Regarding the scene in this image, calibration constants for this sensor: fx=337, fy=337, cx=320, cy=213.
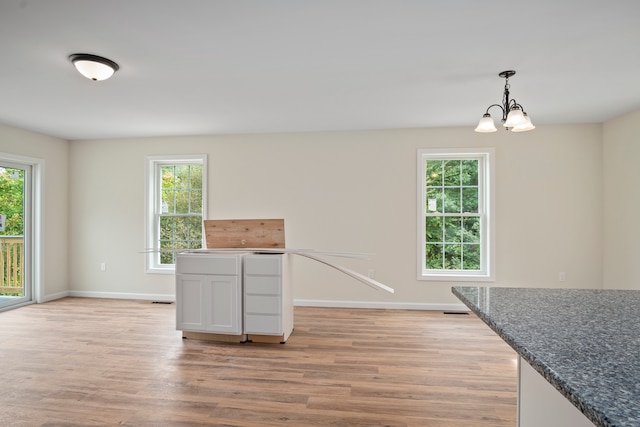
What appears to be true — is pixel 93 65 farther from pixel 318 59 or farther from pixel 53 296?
pixel 53 296

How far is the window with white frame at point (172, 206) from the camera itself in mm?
5195

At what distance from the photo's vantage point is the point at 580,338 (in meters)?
0.85

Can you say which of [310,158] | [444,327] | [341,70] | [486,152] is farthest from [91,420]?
[486,152]

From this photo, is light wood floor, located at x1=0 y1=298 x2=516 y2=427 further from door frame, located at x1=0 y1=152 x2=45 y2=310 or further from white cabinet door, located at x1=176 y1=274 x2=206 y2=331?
door frame, located at x1=0 y1=152 x2=45 y2=310

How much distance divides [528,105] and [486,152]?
38.9 inches

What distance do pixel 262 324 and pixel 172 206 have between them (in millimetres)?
2879

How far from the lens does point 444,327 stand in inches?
153

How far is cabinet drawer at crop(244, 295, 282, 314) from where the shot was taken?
3334mm

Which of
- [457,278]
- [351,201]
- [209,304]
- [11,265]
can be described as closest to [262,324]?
[209,304]

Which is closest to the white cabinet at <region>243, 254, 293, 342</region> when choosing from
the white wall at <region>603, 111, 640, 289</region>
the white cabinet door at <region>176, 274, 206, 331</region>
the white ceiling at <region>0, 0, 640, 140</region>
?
the white cabinet door at <region>176, 274, 206, 331</region>

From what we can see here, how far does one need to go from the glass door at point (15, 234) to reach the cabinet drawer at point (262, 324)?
375cm

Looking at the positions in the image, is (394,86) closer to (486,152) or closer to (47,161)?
(486,152)

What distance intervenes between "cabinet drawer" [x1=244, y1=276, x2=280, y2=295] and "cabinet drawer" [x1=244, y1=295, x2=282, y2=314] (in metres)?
0.05

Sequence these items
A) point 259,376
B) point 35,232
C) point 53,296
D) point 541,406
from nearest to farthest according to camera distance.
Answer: point 541,406 → point 259,376 → point 35,232 → point 53,296
